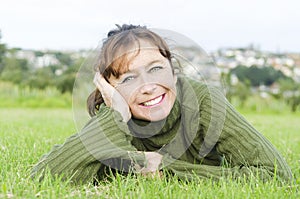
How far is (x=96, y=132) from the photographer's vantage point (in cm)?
222

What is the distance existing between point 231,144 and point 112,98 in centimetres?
63

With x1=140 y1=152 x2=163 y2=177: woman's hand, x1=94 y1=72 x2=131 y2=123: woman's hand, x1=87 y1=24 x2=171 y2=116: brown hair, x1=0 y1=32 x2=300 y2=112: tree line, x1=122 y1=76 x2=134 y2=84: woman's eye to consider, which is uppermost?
x1=87 y1=24 x2=171 y2=116: brown hair

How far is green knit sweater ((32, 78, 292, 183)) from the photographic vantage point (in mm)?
2180

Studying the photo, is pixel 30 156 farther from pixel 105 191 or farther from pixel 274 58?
pixel 274 58

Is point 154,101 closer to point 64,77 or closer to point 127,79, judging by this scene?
point 127,79

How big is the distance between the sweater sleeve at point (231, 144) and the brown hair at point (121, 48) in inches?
13.6

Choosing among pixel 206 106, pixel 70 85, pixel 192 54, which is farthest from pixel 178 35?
pixel 70 85

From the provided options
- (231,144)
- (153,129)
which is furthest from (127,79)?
(231,144)

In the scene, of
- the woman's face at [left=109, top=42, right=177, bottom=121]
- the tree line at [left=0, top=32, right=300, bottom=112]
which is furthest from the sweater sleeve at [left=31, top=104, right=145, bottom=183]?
the tree line at [left=0, top=32, right=300, bottom=112]

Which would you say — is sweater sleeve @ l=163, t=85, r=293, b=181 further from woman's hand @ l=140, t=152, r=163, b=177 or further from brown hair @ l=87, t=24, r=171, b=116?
brown hair @ l=87, t=24, r=171, b=116

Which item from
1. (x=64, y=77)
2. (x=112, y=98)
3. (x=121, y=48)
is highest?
(x=121, y=48)

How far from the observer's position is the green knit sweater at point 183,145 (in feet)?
7.15

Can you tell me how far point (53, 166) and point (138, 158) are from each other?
1.27ft

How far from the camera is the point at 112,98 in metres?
2.36
